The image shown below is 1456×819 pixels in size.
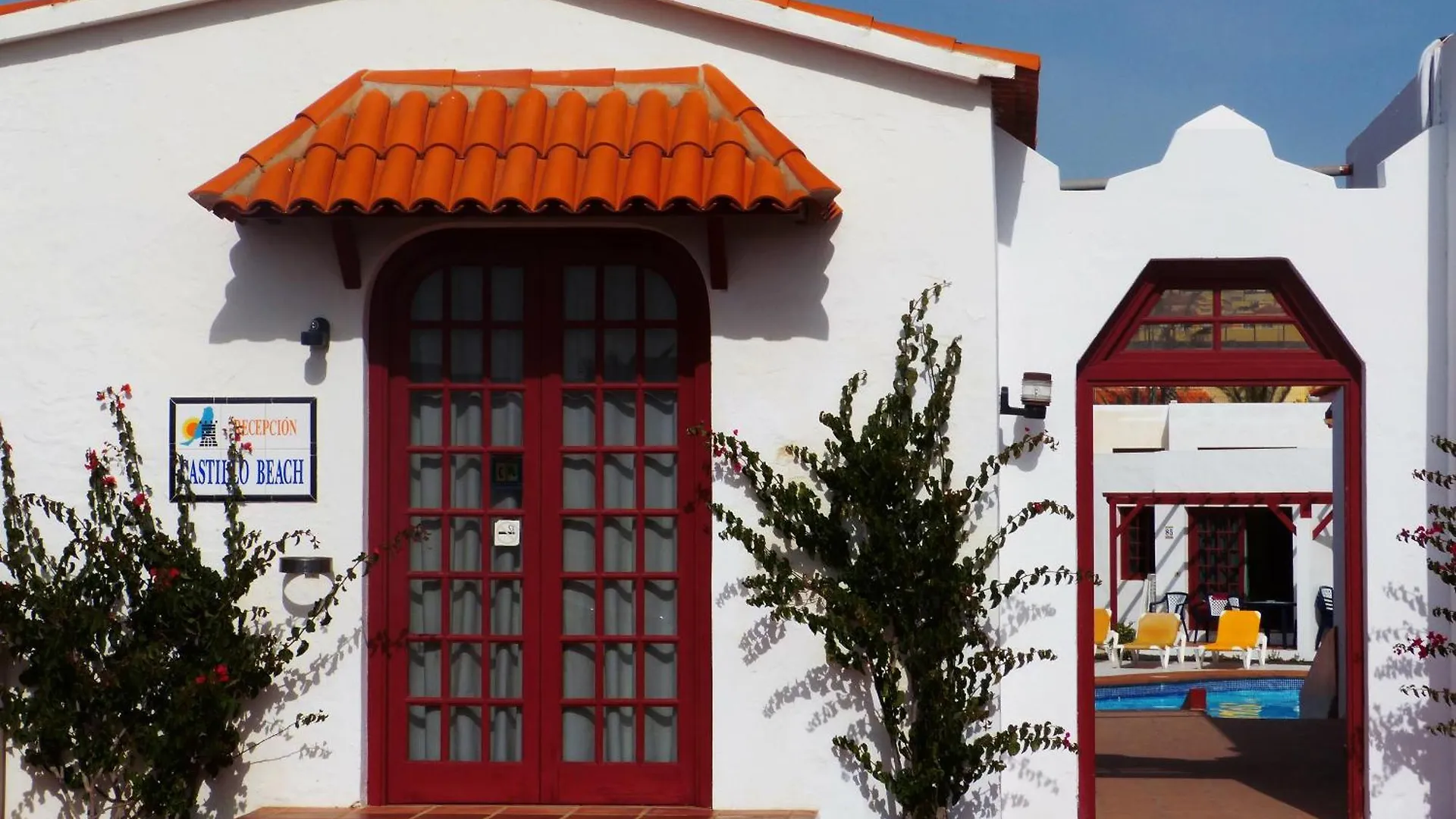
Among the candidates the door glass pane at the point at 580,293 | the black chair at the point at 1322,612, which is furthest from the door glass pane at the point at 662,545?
the black chair at the point at 1322,612

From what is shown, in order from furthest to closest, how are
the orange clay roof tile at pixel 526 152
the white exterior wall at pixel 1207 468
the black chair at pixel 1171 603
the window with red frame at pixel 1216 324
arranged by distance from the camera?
the black chair at pixel 1171 603, the white exterior wall at pixel 1207 468, the window with red frame at pixel 1216 324, the orange clay roof tile at pixel 526 152

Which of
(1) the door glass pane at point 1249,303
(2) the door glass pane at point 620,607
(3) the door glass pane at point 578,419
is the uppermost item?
(1) the door glass pane at point 1249,303

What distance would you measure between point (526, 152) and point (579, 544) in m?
1.91

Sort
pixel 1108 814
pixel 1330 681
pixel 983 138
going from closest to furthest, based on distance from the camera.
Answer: pixel 983 138 < pixel 1108 814 < pixel 1330 681

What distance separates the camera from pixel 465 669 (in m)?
8.48

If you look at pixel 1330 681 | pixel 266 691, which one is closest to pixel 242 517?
pixel 266 691

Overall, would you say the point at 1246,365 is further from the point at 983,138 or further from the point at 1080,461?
the point at 983,138

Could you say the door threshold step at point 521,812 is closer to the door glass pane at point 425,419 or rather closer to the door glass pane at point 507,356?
the door glass pane at point 425,419

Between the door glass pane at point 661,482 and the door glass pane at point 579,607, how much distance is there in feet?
1.63

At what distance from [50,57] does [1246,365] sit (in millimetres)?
6195

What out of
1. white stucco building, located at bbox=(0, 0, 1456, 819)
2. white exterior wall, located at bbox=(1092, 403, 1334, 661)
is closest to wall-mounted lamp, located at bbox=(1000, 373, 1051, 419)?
white stucco building, located at bbox=(0, 0, 1456, 819)

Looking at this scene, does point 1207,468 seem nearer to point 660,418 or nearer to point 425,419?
point 660,418

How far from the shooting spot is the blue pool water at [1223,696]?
1916cm

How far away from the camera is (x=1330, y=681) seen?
12.5 meters
